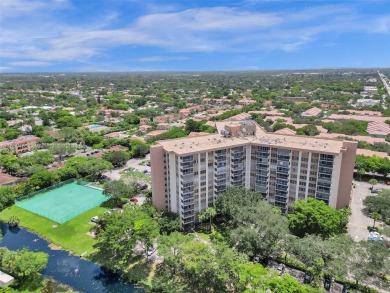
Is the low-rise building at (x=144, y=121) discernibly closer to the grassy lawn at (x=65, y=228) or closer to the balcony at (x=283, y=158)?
the grassy lawn at (x=65, y=228)

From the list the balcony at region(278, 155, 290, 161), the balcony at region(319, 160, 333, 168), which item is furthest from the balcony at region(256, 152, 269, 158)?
the balcony at region(319, 160, 333, 168)

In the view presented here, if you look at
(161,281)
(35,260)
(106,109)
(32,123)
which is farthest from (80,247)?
(106,109)

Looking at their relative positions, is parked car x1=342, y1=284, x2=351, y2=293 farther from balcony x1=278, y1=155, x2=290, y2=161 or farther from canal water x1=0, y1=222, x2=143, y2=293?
canal water x1=0, y1=222, x2=143, y2=293

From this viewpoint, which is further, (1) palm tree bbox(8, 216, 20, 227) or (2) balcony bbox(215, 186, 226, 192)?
(1) palm tree bbox(8, 216, 20, 227)

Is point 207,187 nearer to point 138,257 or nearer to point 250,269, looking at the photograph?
point 138,257

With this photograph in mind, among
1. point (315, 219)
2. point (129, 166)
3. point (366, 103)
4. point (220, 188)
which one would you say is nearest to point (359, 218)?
point (315, 219)

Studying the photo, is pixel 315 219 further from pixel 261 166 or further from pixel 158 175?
pixel 158 175

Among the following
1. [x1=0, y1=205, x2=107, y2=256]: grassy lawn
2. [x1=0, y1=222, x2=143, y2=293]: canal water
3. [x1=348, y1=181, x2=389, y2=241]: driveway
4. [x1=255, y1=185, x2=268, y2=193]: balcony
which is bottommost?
[x1=0, y1=222, x2=143, y2=293]: canal water
